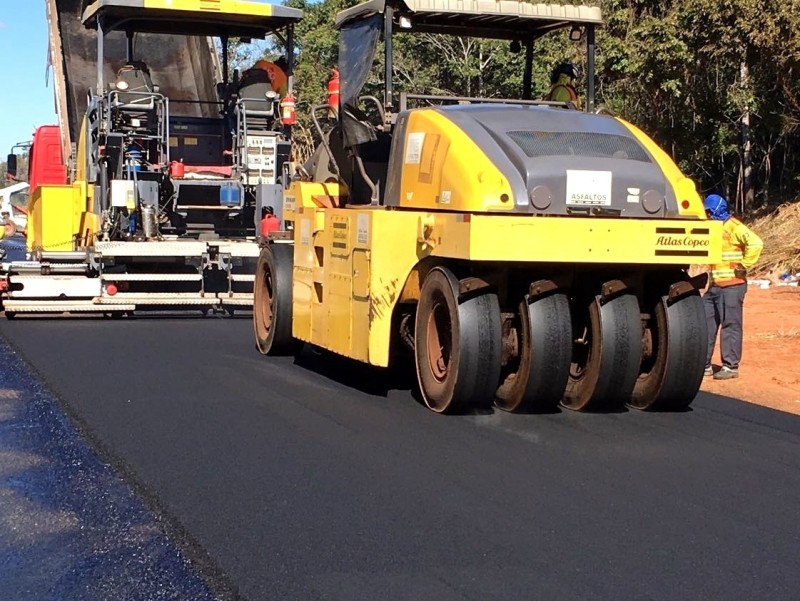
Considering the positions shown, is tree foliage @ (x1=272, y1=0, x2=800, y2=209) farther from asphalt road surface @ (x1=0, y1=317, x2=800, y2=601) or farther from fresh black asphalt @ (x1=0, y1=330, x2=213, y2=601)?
fresh black asphalt @ (x1=0, y1=330, x2=213, y2=601)

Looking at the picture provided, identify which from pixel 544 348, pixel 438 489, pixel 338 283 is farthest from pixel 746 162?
pixel 438 489

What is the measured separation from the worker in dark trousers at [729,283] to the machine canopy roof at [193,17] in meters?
5.99

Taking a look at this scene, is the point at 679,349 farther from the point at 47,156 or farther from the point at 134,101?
the point at 47,156

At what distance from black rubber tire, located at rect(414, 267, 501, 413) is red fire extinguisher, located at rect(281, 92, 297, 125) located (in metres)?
6.53

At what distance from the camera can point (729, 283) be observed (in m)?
9.39

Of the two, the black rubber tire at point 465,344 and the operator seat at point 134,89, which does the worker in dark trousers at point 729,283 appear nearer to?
the black rubber tire at point 465,344

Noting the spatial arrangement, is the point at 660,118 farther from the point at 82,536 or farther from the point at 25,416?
the point at 82,536

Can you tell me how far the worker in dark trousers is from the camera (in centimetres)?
928

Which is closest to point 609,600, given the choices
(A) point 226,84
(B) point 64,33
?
(A) point 226,84

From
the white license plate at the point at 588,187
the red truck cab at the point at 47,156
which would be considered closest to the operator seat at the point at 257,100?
the red truck cab at the point at 47,156

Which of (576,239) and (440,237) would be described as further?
(440,237)

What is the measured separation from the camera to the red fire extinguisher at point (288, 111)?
13.4 metres

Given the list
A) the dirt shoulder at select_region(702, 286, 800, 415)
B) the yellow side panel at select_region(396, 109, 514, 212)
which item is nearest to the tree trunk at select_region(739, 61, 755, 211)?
the dirt shoulder at select_region(702, 286, 800, 415)

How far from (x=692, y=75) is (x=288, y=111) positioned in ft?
29.0
